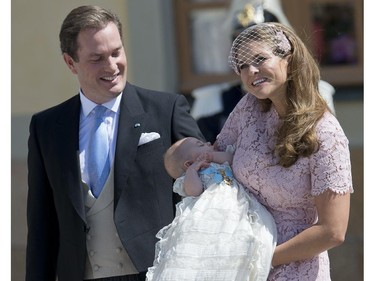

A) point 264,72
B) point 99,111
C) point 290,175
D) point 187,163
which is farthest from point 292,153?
point 99,111

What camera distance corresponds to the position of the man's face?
11.5 feet

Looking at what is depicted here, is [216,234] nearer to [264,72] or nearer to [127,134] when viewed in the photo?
[264,72]

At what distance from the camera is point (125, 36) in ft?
24.2

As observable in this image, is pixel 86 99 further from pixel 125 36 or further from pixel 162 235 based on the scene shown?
pixel 125 36

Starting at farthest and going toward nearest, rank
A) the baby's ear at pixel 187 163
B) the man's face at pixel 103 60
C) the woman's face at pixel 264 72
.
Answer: the man's face at pixel 103 60 → the baby's ear at pixel 187 163 → the woman's face at pixel 264 72

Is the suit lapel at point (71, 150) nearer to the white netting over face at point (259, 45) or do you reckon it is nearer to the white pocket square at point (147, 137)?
the white pocket square at point (147, 137)

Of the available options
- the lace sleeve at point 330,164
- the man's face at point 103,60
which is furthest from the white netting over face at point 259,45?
the man's face at point 103,60

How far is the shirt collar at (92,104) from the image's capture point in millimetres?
3650

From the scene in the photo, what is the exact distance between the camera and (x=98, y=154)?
3600 mm

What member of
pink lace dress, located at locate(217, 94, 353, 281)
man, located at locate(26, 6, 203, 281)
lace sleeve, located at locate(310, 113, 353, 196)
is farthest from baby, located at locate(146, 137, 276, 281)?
man, located at locate(26, 6, 203, 281)

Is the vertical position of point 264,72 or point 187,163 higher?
point 264,72

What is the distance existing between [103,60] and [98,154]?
0.33m

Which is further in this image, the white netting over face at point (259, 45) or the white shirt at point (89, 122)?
the white shirt at point (89, 122)

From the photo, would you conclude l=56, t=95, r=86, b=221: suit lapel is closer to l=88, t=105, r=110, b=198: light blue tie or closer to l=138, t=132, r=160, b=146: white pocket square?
l=88, t=105, r=110, b=198: light blue tie
